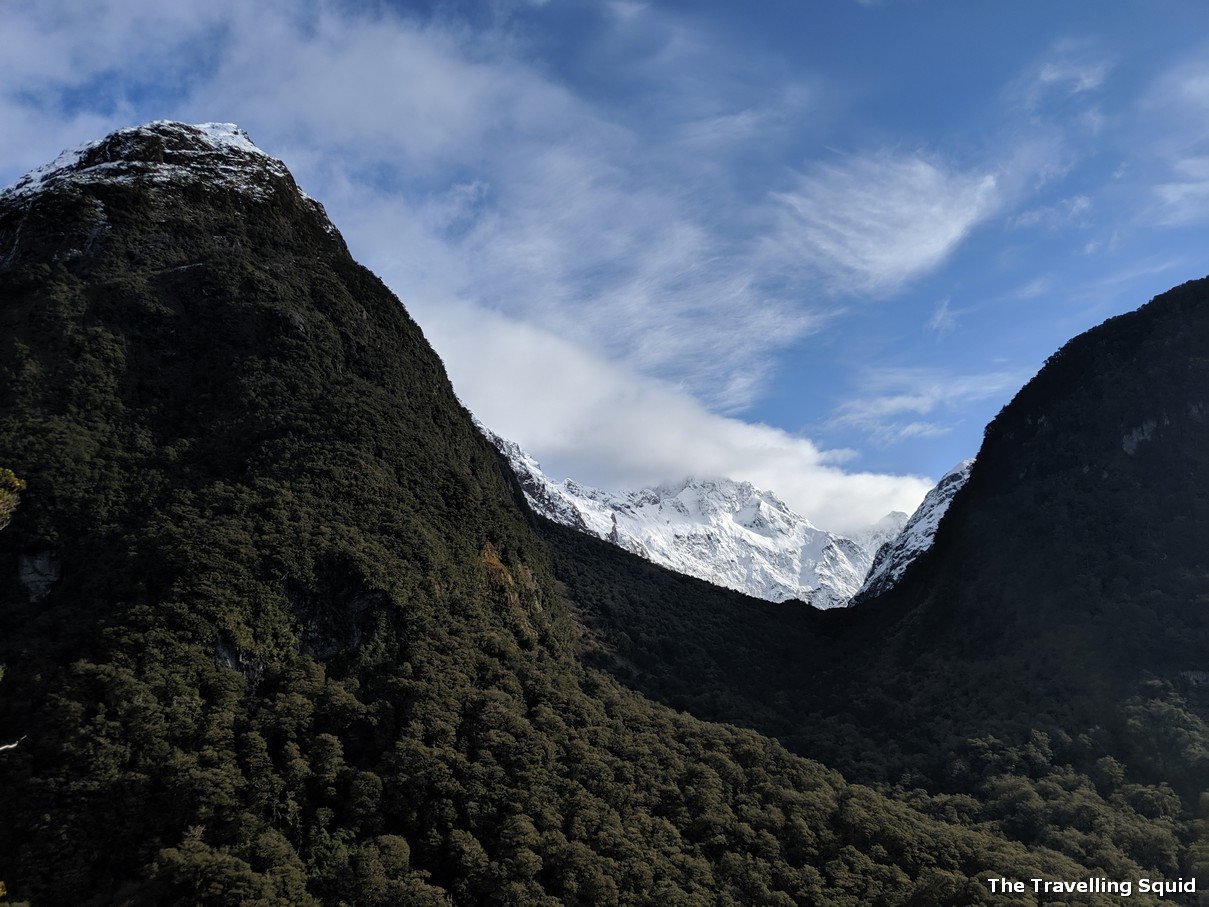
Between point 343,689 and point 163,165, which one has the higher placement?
point 163,165

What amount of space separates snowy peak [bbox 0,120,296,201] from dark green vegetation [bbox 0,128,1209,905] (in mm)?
1453

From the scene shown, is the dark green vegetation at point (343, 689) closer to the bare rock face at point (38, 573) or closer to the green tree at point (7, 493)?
the bare rock face at point (38, 573)

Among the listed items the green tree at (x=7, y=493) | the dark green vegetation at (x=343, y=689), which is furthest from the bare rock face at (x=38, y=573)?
the green tree at (x=7, y=493)

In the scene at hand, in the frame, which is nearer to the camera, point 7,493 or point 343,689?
point 7,493

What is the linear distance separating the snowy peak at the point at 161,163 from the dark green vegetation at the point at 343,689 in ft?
4.77

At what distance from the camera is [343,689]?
2630 inches

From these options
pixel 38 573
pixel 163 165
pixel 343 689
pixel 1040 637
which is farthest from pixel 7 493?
pixel 1040 637

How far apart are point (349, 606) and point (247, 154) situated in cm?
7458

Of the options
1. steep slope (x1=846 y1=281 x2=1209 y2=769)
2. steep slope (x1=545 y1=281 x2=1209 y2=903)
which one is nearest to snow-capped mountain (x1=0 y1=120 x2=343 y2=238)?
steep slope (x1=545 y1=281 x2=1209 y2=903)

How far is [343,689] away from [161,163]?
75324 mm

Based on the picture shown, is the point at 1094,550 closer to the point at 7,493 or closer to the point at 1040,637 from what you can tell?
the point at 1040,637

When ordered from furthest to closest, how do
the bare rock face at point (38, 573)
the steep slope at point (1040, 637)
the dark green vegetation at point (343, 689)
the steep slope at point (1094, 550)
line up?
the steep slope at point (1094, 550) → the steep slope at point (1040, 637) → the bare rock face at point (38, 573) → the dark green vegetation at point (343, 689)

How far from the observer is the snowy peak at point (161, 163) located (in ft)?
324

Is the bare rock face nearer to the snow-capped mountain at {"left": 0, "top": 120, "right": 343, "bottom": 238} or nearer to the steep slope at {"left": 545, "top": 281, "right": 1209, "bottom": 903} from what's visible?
the snow-capped mountain at {"left": 0, "top": 120, "right": 343, "bottom": 238}
